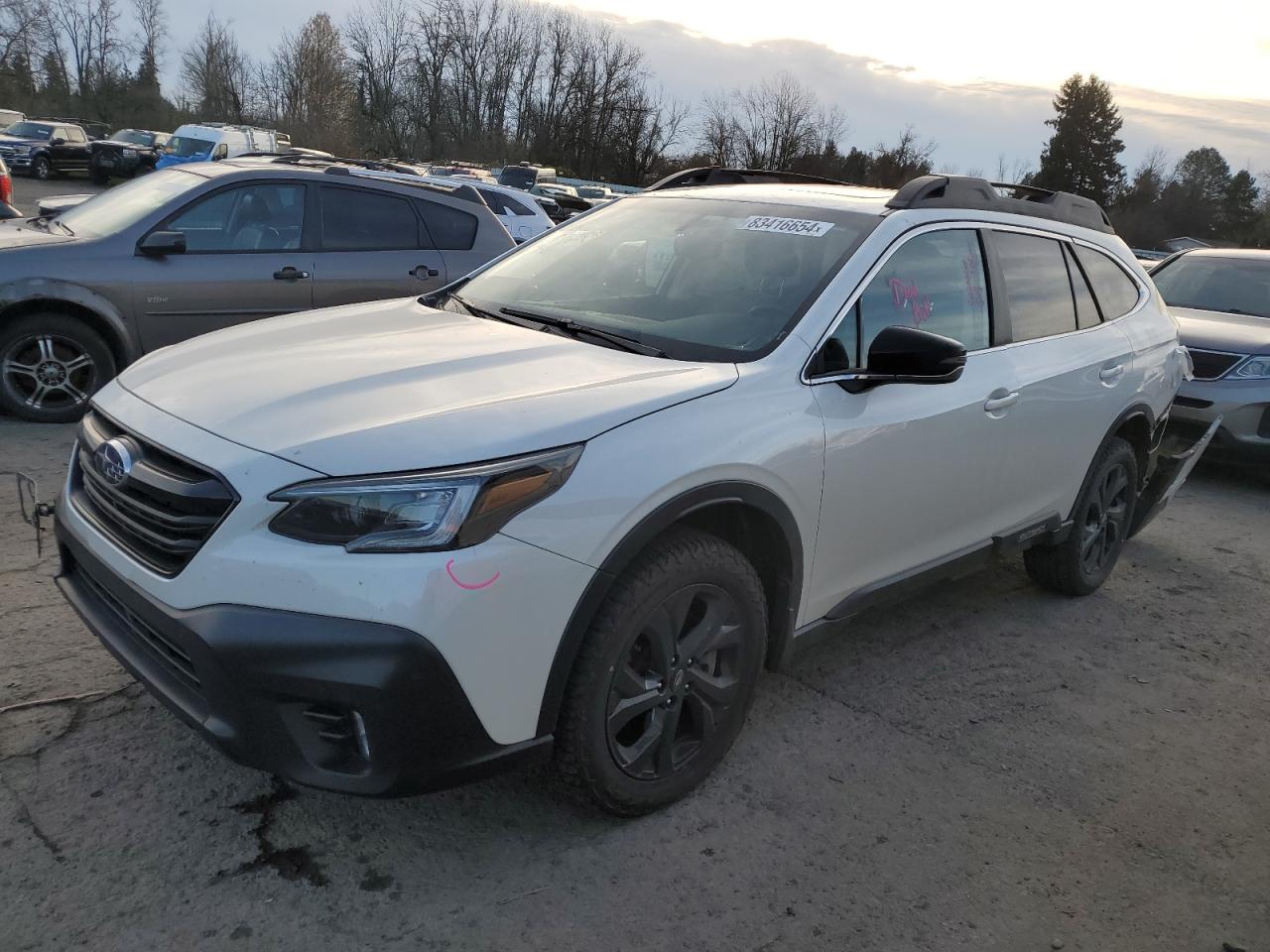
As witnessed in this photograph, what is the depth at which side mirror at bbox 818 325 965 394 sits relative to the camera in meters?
3.05

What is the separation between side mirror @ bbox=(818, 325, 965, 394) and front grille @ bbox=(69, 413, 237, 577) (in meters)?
1.85

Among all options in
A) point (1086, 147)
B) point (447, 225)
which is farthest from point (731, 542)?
point (1086, 147)

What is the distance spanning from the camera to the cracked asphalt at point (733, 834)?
2445 millimetres

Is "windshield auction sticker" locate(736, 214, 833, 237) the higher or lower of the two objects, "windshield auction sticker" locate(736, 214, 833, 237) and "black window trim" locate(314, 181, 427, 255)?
the higher

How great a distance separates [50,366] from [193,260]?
42.0 inches

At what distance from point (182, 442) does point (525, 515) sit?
868 millimetres

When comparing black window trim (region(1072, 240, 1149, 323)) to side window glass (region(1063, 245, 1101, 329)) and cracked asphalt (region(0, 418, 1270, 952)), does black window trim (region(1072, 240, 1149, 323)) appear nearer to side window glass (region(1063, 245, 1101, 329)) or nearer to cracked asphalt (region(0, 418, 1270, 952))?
side window glass (region(1063, 245, 1101, 329))

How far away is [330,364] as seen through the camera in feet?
9.40

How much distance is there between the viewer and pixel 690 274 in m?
3.54

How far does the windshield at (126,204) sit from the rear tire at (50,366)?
2.23 feet

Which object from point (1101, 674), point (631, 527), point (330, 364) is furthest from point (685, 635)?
point (1101, 674)

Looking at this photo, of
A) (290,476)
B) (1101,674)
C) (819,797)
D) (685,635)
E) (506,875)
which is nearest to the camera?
(290,476)

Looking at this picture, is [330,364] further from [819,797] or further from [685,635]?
[819,797]

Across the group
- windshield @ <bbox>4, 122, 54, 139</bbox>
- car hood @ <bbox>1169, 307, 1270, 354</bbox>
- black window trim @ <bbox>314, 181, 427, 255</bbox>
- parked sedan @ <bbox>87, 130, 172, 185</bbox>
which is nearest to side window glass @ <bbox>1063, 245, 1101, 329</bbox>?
car hood @ <bbox>1169, 307, 1270, 354</bbox>
